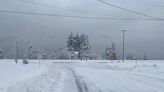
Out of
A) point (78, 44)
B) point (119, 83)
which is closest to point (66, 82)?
point (119, 83)

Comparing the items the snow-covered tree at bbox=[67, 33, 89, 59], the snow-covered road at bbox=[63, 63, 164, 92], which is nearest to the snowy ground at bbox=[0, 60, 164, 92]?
the snow-covered road at bbox=[63, 63, 164, 92]

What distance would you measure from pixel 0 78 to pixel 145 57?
171 metres

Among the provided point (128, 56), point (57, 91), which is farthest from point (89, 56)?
point (57, 91)

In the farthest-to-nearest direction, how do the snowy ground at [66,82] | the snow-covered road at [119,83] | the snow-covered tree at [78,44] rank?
1. the snow-covered tree at [78,44]
2. the snow-covered road at [119,83]
3. the snowy ground at [66,82]

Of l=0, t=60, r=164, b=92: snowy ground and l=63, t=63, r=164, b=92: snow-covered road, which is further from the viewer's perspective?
l=63, t=63, r=164, b=92: snow-covered road

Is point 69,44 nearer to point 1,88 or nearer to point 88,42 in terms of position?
→ point 88,42

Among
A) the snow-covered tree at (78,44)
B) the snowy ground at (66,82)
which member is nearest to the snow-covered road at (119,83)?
the snowy ground at (66,82)

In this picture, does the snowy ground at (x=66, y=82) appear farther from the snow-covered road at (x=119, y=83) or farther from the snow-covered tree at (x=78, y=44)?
the snow-covered tree at (x=78, y=44)

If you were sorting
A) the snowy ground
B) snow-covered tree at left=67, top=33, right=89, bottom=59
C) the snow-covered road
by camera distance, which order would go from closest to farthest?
the snowy ground
the snow-covered road
snow-covered tree at left=67, top=33, right=89, bottom=59

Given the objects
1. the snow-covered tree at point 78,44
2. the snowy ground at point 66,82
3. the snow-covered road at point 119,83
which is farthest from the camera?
the snow-covered tree at point 78,44

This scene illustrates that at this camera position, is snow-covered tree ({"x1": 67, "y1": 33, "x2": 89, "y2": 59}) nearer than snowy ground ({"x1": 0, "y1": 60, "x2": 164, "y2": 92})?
No

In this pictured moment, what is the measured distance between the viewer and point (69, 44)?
529 ft

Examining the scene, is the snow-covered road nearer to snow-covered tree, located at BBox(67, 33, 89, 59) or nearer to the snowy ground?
the snowy ground

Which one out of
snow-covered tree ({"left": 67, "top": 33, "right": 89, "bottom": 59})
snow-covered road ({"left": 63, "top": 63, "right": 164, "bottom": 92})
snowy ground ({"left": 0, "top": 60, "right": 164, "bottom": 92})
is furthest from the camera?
snow-covered tree ({"left": 67, "top": 33, "right": 89, "bottom": 59})
